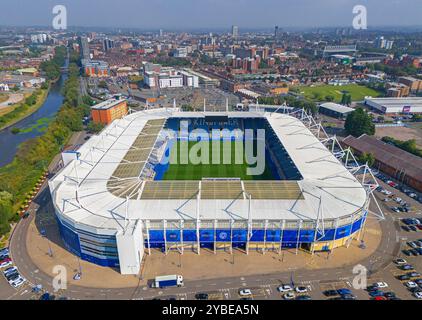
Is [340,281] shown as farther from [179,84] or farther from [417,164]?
[179,84]

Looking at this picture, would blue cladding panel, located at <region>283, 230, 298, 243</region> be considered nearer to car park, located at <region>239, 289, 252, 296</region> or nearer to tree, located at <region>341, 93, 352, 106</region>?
car park, located at <region>239, 289, 252, 296</region>

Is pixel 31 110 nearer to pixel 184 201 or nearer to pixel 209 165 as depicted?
pixel 209 165

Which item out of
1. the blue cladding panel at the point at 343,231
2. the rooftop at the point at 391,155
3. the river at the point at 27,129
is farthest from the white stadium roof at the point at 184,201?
the river at the point at 27,129

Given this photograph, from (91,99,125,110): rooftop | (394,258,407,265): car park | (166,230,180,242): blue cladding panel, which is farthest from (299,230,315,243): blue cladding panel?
(91,99,125,110): rooftop

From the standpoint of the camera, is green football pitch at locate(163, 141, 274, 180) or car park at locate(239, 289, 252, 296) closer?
car park at locate(239, 289, 252, 296)

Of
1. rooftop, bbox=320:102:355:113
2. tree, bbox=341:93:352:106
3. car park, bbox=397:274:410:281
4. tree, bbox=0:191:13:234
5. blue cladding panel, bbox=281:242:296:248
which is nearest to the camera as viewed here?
car park, bbox=397:274:410:281

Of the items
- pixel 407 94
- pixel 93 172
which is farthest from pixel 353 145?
pixel 407 94

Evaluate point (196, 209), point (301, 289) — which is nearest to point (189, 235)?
point (196, 209)
